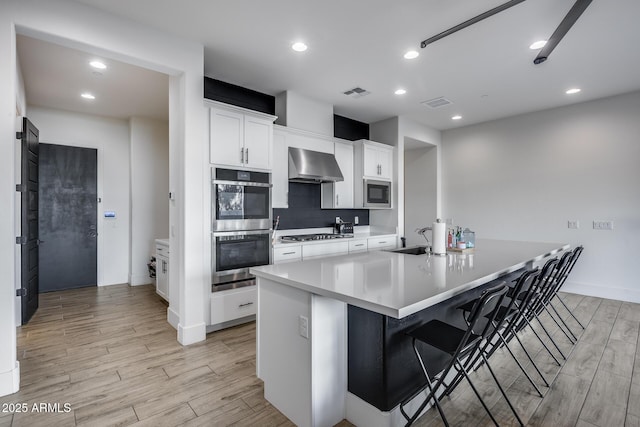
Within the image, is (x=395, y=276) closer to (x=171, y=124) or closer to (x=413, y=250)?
(x=413, y=250)

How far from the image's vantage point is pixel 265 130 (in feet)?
12.2

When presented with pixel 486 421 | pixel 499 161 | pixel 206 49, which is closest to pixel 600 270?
pixel 499 161

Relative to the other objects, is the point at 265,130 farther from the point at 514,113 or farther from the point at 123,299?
the point at 514,113

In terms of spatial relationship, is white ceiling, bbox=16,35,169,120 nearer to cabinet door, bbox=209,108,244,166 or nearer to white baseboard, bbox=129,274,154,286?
cabinet door, bbox=209,108,244,166

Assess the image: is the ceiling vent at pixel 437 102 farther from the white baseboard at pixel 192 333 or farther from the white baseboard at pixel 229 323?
the white baseboard at pixel 192 333

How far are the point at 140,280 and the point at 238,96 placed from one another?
3.57 metres

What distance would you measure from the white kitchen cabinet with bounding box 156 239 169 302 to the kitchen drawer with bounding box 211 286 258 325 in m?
1.26

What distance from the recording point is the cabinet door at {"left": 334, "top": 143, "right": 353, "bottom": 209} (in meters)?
4.98

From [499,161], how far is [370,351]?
521 centimetres

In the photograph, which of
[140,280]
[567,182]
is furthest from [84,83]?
[567,182]

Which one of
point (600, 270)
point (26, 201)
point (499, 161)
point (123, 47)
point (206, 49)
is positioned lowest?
point (600, 270)

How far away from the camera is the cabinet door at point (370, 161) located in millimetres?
5117

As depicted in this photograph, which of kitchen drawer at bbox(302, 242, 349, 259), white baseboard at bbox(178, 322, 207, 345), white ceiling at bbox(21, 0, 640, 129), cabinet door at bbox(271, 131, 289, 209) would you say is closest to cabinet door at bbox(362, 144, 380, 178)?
white ceiling at bbox(21, 0, 640, 129)

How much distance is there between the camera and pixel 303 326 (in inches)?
70.9
